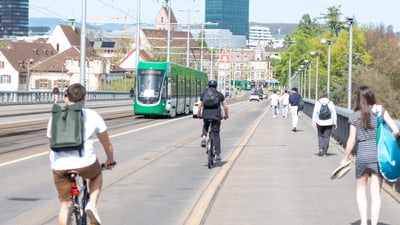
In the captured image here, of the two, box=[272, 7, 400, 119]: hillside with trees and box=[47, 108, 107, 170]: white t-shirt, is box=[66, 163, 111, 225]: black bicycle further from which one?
box=[272, 7, 400, 119]: hillside with trees

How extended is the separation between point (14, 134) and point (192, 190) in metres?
16.5

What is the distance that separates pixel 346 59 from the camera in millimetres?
114125

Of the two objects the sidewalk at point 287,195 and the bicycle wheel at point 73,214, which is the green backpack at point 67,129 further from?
the sidewalk at point 287,195

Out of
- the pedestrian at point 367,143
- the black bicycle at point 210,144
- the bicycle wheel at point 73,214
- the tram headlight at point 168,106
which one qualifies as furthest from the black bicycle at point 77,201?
the tram headlight at point 168,106

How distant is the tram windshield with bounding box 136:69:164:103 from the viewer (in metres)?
46.7

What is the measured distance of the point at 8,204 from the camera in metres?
12.2

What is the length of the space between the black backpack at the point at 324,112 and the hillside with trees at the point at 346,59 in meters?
46.0

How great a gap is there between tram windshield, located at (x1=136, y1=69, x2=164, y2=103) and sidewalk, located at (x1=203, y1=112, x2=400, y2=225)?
24.4 m

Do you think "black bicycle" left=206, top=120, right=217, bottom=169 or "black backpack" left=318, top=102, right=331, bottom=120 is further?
"black backpack" left=318, top=102, right=331, bottom=120

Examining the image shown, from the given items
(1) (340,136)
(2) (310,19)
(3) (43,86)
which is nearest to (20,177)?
(1) (340,136)

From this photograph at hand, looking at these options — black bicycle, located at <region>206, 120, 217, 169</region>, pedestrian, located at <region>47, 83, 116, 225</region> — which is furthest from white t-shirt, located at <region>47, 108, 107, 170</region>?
Result: black bicycle, located at <region>206, 120, 217, 169</region>

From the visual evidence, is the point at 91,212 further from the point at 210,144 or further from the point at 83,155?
the point at 210,144

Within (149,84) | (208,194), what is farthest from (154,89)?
(208,194)

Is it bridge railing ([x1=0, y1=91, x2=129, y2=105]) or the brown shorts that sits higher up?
the brown shorts
